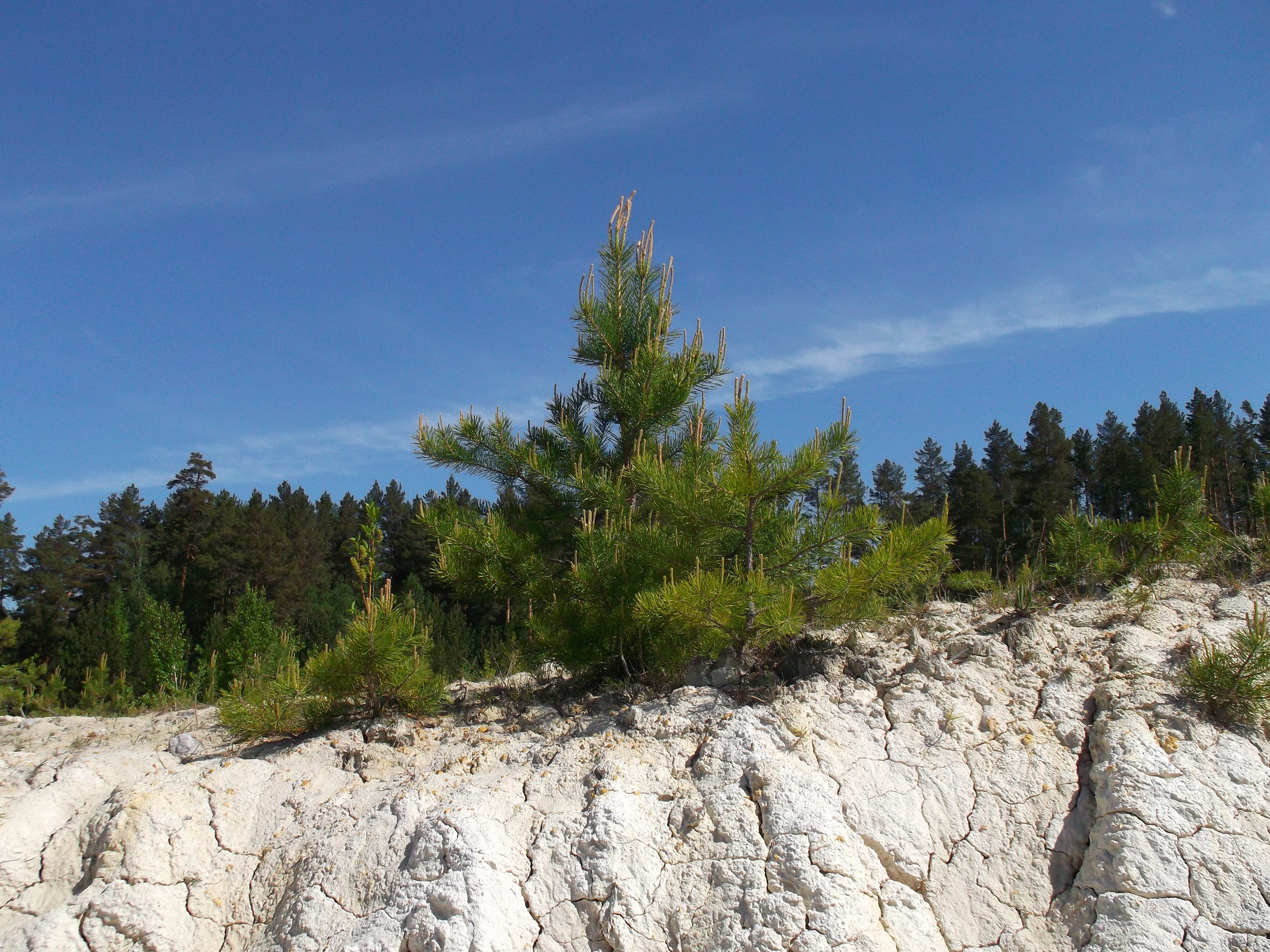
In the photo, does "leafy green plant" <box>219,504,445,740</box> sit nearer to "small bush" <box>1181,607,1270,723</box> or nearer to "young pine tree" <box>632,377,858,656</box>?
"young pine tree" <box>632,377,858,656</box>

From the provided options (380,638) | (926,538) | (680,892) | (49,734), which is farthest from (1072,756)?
(49,734)

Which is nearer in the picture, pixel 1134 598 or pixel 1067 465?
pixel 1134 598

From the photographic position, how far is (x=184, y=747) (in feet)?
17.1

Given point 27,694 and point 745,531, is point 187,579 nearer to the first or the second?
point 27,694

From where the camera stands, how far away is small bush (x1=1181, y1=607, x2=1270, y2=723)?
404 cm

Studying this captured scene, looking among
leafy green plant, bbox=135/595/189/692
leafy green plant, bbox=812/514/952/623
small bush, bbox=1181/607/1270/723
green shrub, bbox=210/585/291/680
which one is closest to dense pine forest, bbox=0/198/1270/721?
leafy green plant, bbox=812/514/952/623

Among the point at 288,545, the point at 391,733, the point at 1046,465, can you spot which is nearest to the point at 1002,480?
the point at 1046,465

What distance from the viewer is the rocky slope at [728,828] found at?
3461mm

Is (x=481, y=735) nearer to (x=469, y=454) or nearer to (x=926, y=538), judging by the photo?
(x=469, y=454)

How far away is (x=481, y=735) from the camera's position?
5031 mm

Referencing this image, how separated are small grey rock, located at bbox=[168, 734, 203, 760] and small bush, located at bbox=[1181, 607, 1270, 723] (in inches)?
232

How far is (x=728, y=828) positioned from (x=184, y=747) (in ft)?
12.0

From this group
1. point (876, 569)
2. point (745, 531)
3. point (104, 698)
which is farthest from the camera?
point (104, 698)

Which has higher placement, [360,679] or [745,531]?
[745,531]
